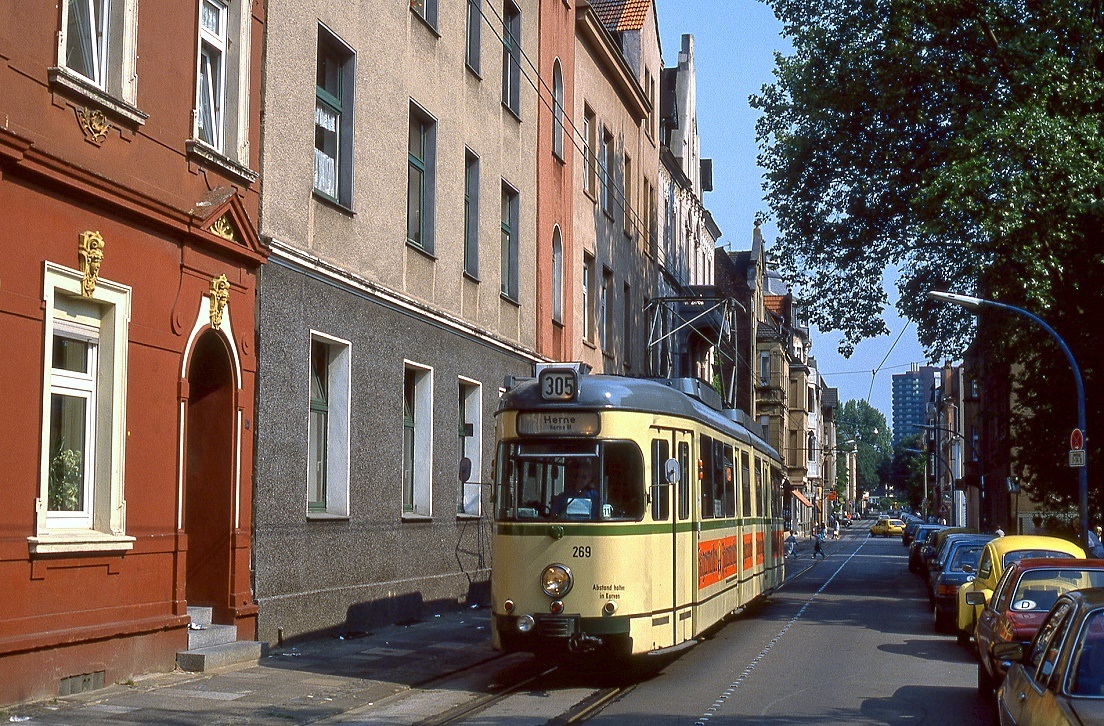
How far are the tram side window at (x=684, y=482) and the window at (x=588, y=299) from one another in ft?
54.9

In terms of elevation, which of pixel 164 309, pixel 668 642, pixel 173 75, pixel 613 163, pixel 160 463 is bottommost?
pixel 668 642

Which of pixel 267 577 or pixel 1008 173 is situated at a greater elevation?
pixel 1008 173

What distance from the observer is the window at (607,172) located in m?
33.8

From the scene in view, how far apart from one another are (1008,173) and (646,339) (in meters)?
16.4

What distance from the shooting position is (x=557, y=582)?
1330 centimetres

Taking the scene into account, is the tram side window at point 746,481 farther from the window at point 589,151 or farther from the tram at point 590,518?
the window at point 589,151

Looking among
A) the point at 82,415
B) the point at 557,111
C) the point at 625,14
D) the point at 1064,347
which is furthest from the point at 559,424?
the point at 625,14

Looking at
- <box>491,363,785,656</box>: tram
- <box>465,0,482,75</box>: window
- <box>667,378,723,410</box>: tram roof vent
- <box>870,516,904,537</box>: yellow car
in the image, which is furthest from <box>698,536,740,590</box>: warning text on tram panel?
<box>870,516,904,537</box>: yellow car

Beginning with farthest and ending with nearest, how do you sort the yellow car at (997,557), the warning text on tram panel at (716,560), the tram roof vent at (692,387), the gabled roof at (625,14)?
1. the gabled roof at (625,14)
2. the yellow car at (997,557)
3. the tram roof vent at (692,387)
4. the warning text on tram panel at (716,560)

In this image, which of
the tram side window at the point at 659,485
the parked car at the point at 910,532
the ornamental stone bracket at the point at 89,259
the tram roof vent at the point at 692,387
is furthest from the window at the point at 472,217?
the parked car at the point at 910,532

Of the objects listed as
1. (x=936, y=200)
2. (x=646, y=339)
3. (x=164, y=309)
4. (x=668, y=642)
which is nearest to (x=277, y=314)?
(x=164, y=309)

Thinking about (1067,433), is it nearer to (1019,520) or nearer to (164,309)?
(164,309)

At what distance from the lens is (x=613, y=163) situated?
35.1 metres

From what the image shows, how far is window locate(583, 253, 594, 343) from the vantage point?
105 feet
